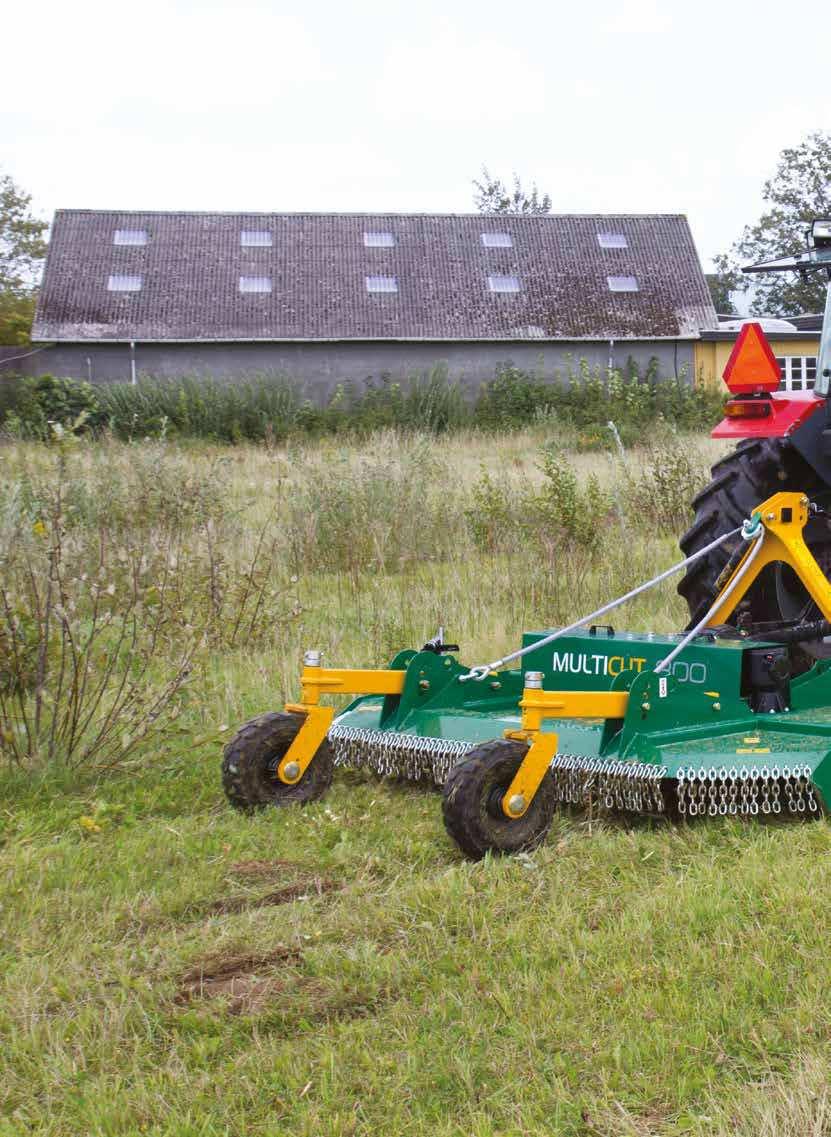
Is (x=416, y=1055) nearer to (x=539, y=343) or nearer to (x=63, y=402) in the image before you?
(x=63, y=402)

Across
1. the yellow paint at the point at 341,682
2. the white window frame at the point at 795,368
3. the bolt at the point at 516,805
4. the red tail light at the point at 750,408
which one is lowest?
the bolt at the point at 516,805

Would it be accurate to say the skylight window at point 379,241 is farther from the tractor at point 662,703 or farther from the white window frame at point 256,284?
the tractor at point 662,703

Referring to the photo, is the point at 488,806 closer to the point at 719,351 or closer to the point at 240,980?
the point at 240,980

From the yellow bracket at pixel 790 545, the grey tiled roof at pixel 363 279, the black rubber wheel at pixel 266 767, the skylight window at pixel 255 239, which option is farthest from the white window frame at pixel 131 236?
the yellow bracket at pixel 790 545

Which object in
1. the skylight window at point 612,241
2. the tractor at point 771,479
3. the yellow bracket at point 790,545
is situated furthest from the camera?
the skylight window at point 612,241

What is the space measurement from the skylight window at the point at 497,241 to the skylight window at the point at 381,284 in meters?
2.83

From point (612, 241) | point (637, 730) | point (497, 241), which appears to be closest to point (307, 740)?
point (637, 730)

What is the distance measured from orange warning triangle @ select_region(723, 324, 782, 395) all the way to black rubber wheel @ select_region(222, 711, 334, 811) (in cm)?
204

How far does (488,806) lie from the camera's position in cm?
400

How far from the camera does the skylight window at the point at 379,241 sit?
109 ft

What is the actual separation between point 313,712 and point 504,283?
29090mm

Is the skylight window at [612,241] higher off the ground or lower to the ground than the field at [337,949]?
higher

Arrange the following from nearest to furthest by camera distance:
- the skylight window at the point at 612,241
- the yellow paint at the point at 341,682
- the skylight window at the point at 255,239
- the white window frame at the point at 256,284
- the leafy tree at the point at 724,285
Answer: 1. the yellow paint at the point at 341,682
2. the white window frame at the point at 256,284
3. the skylight window at the point at 255,239
4. the skylight window at the point at 612,241
5. the leafy tree at the point at 724,285

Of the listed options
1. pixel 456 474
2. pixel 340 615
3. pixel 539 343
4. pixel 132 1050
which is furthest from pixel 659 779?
pixel 539 343
